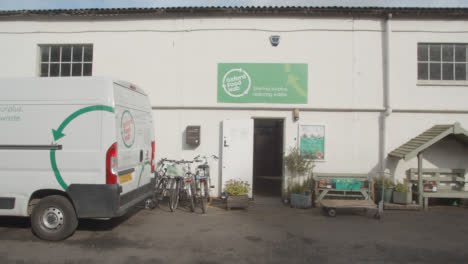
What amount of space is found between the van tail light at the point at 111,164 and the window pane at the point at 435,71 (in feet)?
26.9

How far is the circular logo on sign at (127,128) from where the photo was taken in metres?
4.86

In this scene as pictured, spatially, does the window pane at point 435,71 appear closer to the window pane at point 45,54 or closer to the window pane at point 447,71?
the window pane at point 447,71

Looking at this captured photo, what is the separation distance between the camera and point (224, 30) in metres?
8.10

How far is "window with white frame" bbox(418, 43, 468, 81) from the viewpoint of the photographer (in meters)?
8.05

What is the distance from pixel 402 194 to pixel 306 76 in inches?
146

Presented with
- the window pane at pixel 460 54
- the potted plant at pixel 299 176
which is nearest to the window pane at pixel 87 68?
the potted plant at pixel 299 176

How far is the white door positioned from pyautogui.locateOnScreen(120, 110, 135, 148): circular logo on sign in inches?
120

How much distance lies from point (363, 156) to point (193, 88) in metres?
4.89

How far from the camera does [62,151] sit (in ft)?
15.4

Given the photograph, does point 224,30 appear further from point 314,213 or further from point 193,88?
point 314,213

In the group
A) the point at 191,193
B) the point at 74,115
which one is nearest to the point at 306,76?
the point at 191,193

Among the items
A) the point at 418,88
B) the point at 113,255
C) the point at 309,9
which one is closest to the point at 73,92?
the point at 113,255

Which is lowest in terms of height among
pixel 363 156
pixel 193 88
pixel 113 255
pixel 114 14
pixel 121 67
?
pixel 113 255

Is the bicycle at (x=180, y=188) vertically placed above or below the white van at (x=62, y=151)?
below
